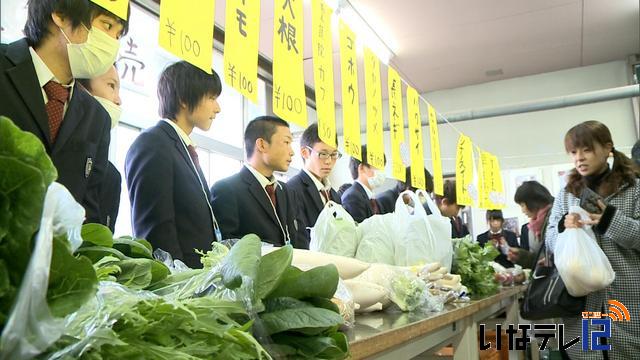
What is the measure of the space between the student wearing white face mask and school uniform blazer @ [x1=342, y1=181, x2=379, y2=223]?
69.9 inches

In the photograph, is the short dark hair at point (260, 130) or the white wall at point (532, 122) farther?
the white wall at point (532, 122)

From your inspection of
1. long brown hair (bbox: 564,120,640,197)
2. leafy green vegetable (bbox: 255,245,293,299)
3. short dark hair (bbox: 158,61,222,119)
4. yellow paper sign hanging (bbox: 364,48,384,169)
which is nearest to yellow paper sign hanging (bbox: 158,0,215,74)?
short dark hair (bbox: 158,61,222,119)

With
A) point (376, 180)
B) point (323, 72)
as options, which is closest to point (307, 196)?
point (323, 72)

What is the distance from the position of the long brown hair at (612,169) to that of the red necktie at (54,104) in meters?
2.08

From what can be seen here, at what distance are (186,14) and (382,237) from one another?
0.97 metres

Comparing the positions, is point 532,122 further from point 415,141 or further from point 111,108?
point 111,108

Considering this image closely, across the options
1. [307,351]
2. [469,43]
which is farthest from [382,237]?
[469,43]

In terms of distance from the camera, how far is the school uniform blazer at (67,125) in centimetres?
117

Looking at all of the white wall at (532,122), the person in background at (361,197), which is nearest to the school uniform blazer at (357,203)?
the person in background at (361,197)

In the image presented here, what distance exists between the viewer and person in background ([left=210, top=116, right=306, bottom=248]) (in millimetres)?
1961

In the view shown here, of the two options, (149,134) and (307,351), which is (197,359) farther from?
(149,134)

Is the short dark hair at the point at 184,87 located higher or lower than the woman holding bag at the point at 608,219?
higher

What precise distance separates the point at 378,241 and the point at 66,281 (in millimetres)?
1467

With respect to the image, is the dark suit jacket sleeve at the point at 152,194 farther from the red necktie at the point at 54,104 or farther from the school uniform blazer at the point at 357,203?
the school uniform blazer at the point at 357,203
